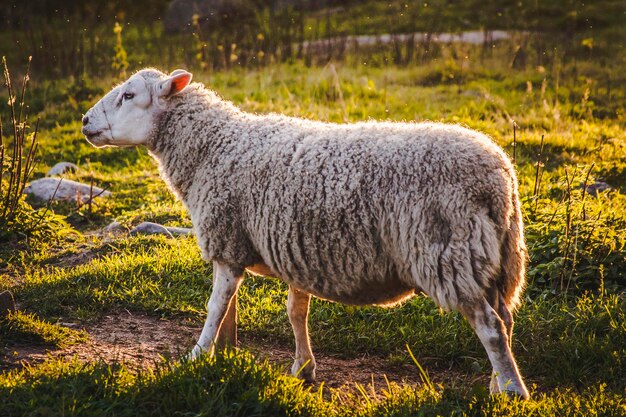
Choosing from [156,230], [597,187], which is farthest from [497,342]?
[597,187]

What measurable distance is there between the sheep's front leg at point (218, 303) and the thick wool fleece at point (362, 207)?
0.23ft

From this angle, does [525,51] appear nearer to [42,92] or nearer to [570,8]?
[570,8]

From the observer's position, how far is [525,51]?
1409 centimetres

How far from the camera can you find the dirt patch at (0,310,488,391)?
4633 millimetres

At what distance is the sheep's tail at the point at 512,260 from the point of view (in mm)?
4113

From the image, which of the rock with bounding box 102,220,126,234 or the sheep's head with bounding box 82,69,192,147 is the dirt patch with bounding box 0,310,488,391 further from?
the rock with bounding box 102,220,126,234

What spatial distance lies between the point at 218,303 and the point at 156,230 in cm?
298

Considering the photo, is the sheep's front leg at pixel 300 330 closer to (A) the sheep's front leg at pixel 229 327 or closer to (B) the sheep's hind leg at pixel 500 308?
(A) the sheep's front leg at pixel 229 327

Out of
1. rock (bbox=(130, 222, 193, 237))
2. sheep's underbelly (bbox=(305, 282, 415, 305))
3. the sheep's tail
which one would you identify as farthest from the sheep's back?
rock (bbox=(130, 222, 193, 237))

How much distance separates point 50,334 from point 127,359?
583mm

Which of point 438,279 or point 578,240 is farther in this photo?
point 578,240

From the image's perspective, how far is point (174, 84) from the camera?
498cm

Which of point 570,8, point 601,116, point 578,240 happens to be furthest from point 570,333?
point 570,8

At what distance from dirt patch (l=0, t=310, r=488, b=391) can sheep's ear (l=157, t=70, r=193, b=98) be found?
162cm
